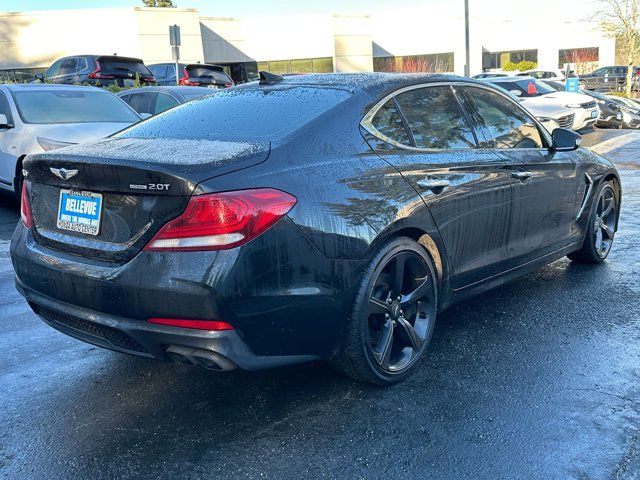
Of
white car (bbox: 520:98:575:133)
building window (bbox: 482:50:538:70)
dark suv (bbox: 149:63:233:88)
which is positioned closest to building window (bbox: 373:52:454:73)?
building window (bbox: 482:50:538:70)

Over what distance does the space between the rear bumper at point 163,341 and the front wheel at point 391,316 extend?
0.28m

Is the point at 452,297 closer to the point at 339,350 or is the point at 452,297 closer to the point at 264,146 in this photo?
the point at 339,350

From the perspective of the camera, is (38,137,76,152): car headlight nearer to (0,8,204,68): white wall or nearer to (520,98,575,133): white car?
(520,98,575,133): white car

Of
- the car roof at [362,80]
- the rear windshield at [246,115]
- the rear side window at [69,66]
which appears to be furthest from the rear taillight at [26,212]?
the rear side window at [69,66]

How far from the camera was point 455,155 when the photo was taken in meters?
3.80

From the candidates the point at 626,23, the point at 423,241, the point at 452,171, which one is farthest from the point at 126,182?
the point at 626,23

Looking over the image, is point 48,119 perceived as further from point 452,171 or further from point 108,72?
→ point 108,72

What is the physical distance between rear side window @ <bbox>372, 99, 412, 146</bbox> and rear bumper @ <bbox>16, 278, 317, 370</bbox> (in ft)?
4.20

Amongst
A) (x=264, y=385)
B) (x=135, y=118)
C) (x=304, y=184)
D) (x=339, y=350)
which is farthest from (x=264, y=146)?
(x=135, y=118)

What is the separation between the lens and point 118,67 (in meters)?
18.6

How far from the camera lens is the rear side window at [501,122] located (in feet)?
13.8

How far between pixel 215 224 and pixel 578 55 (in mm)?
48441

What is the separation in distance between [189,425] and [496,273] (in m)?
2.13

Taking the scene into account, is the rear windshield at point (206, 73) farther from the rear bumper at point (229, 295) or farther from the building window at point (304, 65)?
the building window at point (304, 65)
